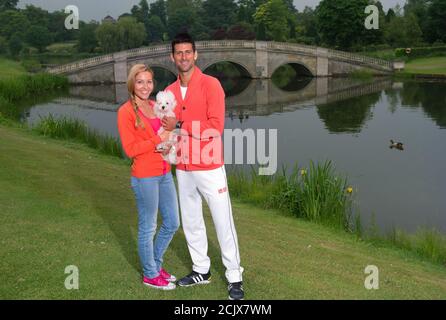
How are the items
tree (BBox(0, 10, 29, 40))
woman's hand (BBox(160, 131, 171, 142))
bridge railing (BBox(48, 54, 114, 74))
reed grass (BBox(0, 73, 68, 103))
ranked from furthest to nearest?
1. tree (BBox(0, 10, 29, 40))
2. bridge railing (BBox(48, 54, 114, 74))
3. reed grass (BBox(0, 73, 68, 103))
4. woman's hand (BBox(160, 131, 171, 142))

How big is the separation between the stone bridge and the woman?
113ft

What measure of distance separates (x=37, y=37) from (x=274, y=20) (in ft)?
101

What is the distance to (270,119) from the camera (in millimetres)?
22156

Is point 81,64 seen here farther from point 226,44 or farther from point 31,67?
point 226,44

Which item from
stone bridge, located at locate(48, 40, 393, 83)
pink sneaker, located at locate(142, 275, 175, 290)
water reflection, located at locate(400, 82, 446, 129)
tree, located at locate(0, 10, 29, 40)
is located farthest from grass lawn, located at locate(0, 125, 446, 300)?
tree, located at locate(0, 10, 29, 40)

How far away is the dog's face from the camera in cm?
355

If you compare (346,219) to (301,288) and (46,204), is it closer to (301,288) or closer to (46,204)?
(301,288)

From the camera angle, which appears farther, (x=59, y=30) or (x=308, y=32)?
(x=59, y=30)

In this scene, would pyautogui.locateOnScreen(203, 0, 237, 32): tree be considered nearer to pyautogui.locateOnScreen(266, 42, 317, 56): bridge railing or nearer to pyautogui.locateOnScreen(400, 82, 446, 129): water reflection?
pyautogui.locateOnScreen(266, 42, 317, 56): bridge railing

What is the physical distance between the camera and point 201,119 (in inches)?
145

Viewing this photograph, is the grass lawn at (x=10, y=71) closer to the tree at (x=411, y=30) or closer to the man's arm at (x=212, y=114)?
the man's arm at (x=212, y=114)

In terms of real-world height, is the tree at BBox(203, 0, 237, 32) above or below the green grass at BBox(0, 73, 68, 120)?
above

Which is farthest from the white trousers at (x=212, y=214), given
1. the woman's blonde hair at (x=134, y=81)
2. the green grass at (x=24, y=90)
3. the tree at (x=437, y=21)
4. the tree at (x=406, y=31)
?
the tree at (x=437, y=21)

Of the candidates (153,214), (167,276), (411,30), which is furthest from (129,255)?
(411,30)
